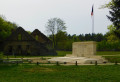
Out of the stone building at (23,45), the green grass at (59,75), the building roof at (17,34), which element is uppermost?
the building roof at (17,34)

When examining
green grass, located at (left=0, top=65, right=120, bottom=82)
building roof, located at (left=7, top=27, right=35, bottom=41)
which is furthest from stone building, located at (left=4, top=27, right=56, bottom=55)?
green grass, located at (left=0, top=65, right=120, bottom=82)

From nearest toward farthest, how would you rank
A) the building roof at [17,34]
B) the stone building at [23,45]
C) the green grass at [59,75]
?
the green grass at [59,75]
the stone building at [23,45]
the building roof at [17,34]

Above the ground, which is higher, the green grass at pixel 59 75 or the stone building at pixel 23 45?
the stone building at pixel 23 45

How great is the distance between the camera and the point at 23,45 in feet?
164

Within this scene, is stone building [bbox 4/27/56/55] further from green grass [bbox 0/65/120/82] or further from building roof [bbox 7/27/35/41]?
green grass [bbox 0/65/120/82]

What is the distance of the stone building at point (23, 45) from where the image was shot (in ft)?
161

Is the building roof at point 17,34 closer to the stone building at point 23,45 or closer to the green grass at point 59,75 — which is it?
the stone building at point 23,45

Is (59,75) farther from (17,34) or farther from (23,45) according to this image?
A: (17,34)

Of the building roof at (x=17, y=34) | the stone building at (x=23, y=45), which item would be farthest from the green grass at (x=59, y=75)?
the building roof at (x=17, y=34)

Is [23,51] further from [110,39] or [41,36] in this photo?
[110,39]

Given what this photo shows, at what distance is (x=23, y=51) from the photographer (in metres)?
50.2

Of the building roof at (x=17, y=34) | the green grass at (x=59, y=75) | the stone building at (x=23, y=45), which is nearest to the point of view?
the green grass at (x=59, y=75)

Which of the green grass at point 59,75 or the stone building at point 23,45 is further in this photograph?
the stone building at point 23,45

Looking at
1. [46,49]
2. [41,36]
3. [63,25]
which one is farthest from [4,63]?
[63,25]
